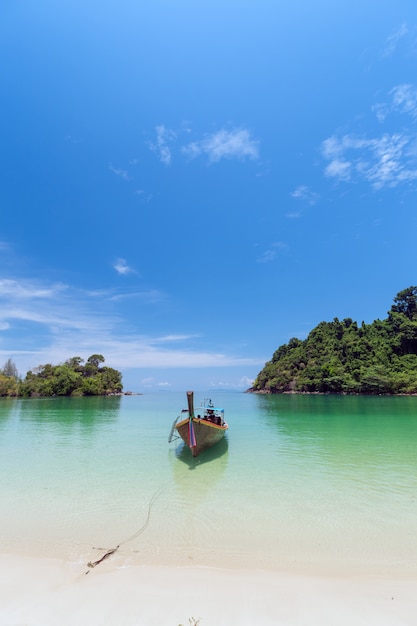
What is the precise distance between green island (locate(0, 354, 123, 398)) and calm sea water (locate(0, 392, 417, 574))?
56.4 meters

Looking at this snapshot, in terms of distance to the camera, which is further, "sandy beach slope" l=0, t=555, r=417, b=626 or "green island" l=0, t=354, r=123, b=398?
"green island" l=0, t=354, r=123, b=398

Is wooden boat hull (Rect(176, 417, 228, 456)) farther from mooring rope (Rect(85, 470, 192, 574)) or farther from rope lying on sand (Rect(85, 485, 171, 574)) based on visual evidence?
Answer: rope lying on sand (Rect(85, 485, 171, 574))

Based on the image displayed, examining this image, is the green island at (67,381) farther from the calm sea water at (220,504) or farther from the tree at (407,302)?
the tree at (407,302)

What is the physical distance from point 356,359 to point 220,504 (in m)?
69.3

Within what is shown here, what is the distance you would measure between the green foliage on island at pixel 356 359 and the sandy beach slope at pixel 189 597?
60653 mm

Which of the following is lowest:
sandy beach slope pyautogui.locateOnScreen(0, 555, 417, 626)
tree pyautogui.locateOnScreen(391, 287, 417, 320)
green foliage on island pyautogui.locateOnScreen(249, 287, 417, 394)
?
sandy beach slope pyautogui.locateOnScreen(0, 555, 417, 626)

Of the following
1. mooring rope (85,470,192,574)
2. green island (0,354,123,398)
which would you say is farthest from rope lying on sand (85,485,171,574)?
green island (0,354,123,398)

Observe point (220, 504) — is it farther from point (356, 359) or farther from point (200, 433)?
point (356, 359)

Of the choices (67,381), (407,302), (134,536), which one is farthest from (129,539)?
(407,302)

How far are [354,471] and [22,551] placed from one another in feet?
32.6

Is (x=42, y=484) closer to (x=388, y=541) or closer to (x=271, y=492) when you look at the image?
(x=271, y=492)

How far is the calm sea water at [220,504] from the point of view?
5.05 m

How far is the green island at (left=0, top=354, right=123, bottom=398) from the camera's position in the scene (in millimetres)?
61969

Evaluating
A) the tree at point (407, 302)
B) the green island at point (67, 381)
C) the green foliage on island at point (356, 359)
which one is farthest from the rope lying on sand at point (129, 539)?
the tree at point (407, 302)
